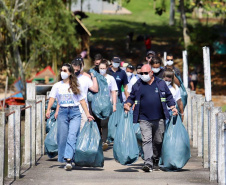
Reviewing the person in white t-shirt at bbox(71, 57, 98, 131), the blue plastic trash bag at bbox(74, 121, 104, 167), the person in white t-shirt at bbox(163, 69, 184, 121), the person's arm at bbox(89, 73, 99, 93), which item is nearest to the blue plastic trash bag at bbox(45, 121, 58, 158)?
the person in white t-shirt at bbox(71, 57, 98, 131)

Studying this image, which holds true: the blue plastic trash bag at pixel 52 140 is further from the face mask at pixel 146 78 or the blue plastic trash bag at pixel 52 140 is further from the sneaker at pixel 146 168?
the face mask at pixel 146 78

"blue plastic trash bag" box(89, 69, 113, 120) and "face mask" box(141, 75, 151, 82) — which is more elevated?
"face mask" box(141, 75, 151, 82)

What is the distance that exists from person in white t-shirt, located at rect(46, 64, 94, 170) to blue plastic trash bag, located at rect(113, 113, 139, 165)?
521 mm

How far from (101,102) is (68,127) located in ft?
4.84

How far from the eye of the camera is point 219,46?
4566 centimetres

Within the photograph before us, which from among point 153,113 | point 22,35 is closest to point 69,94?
point 153,113

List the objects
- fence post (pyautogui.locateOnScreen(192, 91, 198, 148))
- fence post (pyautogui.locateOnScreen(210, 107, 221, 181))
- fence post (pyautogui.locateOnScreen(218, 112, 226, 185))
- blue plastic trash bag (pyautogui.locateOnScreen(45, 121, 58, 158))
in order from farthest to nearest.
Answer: fence post (pyautogui.locateOnScreen(192, 91, 198, 148)), blue plastic trash bag (pyautogui.locateOnScreen(45, 121, 58, 158)), fence post (pyautogui.locateOnScreen(210, 107, 221, 181)), fence post (pyautogui.locateOnScreen(218, 112, 226, 185))

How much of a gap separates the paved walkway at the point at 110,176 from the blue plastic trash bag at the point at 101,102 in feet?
3.18

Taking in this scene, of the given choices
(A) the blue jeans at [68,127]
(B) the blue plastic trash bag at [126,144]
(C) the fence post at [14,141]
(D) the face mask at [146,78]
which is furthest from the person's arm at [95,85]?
(C) the fence post at [14,141]

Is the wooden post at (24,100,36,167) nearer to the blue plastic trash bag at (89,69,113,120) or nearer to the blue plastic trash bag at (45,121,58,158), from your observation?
the blue plastic trash bag at (45,121,58,158)

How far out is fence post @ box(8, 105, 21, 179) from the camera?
1018cm

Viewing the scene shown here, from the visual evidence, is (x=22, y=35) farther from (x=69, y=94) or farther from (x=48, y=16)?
(x=69, y=94)

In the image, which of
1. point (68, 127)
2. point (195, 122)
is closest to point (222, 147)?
point (68, 127)

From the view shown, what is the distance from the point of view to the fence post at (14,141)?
10.2 metres
